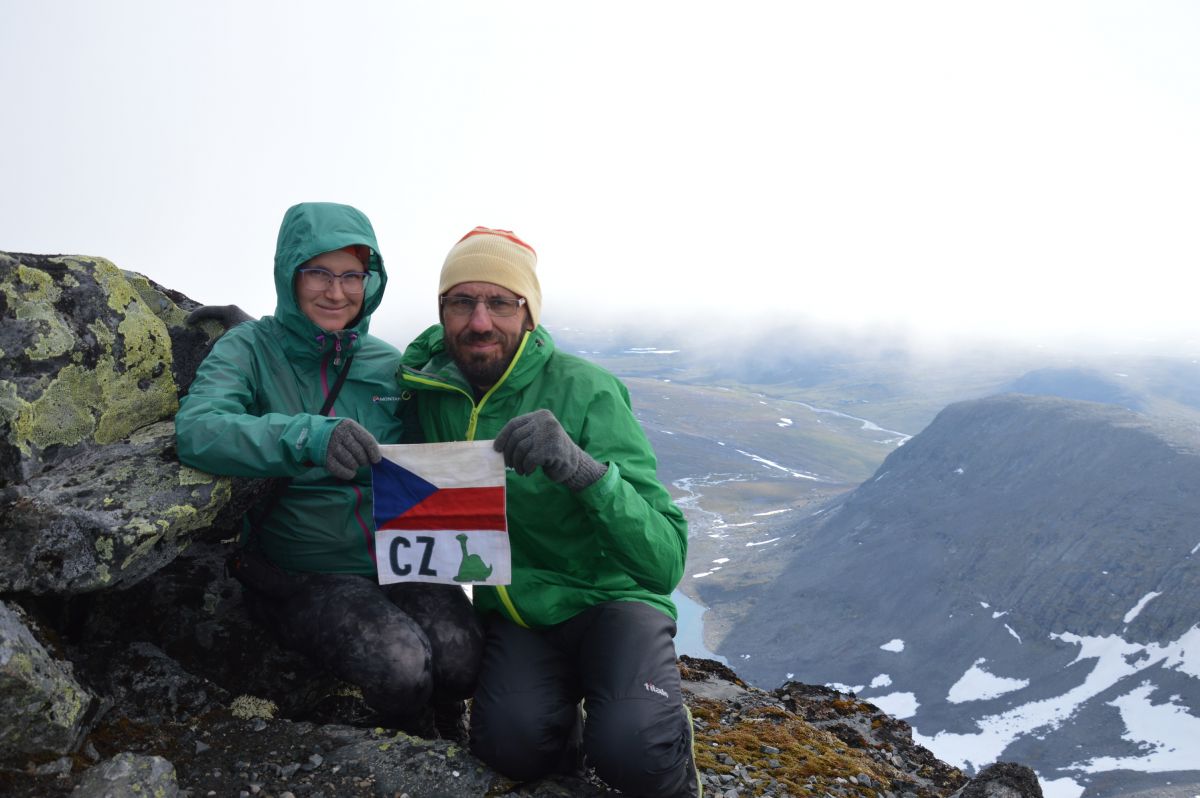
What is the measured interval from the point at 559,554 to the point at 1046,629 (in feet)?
616

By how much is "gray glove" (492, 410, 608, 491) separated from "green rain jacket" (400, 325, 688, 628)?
47 centimetres

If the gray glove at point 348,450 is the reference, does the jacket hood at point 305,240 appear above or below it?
above

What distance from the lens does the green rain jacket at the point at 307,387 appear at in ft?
22.1

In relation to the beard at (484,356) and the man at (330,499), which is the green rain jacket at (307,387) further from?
the beard at (484,356)

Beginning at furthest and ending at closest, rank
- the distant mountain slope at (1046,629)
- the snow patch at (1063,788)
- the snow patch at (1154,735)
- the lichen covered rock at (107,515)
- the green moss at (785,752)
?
the distant mountain slope at (1046,629), the snow patch at (1154,735), the snow patch at (1063,788), the green moss at (785,752), the lichen covered rock at (107,515)

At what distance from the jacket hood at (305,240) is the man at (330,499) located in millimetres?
11

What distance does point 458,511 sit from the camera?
6.63 m

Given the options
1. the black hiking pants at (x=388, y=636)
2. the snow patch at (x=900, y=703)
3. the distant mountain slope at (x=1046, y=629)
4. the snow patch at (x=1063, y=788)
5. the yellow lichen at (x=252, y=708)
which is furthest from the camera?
the snow patch at (x=900, y=703)

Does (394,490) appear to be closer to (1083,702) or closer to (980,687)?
(1083,702)

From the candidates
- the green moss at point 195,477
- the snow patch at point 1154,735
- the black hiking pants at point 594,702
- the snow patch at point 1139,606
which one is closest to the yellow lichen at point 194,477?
the green moss at point 195,477

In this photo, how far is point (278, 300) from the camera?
698 centimetres

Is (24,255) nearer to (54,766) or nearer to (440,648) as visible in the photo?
(54,766)

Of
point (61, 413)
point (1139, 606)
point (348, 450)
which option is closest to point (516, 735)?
point (348, 450)

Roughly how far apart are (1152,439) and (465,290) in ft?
755
